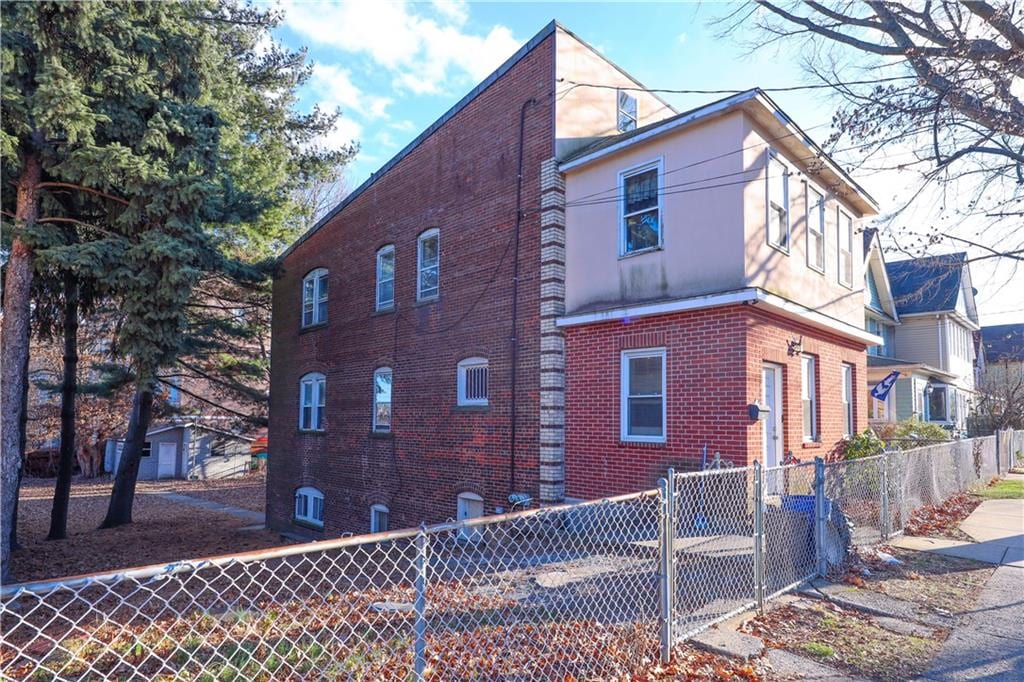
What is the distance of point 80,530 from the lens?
1978 cm

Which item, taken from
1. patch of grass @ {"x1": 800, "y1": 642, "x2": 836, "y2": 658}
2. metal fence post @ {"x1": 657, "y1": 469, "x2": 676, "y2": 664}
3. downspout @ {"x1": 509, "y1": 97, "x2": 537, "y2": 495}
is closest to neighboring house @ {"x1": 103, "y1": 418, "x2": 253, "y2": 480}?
downspout @ {"x1": 509, "y1": 97, "x2": 537, "y2": 495}

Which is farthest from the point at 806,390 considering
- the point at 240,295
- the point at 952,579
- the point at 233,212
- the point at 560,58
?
the point at 240,295

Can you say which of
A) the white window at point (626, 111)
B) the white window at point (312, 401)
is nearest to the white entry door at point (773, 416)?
the white window at point (626, 111)

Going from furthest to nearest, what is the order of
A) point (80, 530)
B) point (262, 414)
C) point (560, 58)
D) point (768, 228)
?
point (262, 414) → point (80, 530) → point (560, 58) → point (768, 228)

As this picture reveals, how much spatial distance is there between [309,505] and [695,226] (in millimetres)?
13260

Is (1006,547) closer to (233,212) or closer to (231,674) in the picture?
(231,674)

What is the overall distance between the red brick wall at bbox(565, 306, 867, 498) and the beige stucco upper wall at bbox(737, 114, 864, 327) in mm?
610

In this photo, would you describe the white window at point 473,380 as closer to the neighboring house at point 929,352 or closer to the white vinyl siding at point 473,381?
the white vinyl siding at point 473,381

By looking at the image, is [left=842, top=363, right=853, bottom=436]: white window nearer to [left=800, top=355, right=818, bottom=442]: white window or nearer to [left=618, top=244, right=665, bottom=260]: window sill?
[left=800, top=355, right=818, bottom=442]: white window

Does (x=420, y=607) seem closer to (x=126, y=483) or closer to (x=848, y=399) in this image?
(x=848, y=399)

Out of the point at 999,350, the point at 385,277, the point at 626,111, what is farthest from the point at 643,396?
the point at 999,350

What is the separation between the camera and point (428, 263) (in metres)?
14.3

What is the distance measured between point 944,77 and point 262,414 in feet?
75.9

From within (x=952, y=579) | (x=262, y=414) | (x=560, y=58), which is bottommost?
(x=952, y=579)
